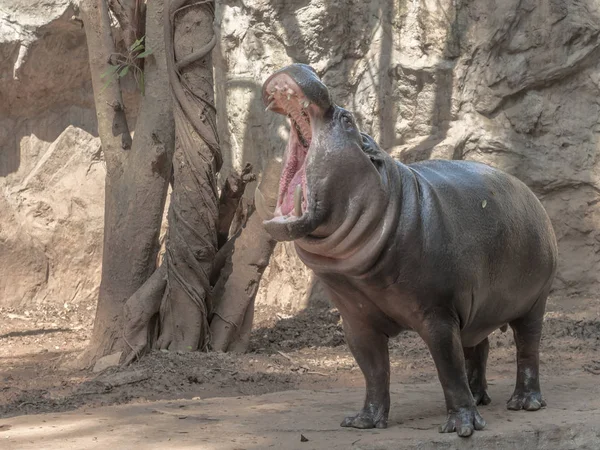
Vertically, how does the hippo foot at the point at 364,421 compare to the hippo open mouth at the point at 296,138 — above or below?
below

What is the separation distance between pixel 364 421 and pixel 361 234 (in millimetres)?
970

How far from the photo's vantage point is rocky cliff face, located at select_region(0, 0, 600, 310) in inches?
347

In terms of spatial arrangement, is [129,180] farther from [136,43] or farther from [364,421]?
[364,421]

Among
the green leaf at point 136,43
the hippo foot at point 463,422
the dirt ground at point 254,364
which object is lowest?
the dirt ground at point 254,364

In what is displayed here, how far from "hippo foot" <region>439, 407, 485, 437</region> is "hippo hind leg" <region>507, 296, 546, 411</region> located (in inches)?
24.6

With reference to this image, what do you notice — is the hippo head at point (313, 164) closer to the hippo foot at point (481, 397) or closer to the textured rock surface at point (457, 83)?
the hippo foot at point (481, 397)

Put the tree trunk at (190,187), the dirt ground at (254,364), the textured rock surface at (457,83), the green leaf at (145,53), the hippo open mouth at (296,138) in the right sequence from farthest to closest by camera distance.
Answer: the textured rock surface at (457,83), the green leaf at (145,53), the tree trunk at (190,187), the dirt ground at (254,364), the hippo open mouth at (296,138)

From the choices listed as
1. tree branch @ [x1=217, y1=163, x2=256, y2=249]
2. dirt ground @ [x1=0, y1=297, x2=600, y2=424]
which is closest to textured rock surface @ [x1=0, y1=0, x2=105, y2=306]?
dirt ground @ [x1=0, y1=297, x2=600, y2=424]

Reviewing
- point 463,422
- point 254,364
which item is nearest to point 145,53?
point 254,364

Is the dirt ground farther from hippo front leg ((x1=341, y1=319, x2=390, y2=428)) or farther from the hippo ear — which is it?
the hippo ear

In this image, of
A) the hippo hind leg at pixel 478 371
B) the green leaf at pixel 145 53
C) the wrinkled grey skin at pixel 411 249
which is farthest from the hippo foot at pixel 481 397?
the green leaf at pixel 145 53

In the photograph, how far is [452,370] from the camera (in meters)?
4.02

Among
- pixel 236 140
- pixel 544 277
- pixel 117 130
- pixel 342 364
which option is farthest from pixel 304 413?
pixel 236 140

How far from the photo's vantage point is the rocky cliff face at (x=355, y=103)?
8.81 metres
